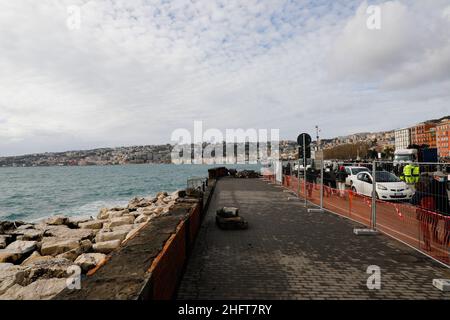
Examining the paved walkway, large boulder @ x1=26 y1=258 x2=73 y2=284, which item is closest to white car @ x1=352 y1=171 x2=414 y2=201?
the paved walkway

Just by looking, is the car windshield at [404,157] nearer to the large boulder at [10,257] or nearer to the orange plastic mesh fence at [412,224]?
the orange plastic mesh fence at [412,224]

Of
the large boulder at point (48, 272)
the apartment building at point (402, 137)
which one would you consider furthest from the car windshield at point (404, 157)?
the apartment building at point (402, 137)

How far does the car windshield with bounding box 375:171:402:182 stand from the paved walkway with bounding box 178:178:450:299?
6623mm

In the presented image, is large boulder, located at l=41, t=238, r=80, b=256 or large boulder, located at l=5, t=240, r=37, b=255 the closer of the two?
large boulder, located at l=41, t=238, r=80, b=256

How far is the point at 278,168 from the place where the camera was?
98.4 ft

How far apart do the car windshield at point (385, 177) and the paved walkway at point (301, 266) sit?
21.7ft

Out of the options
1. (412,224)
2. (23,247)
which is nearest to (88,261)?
(23,247)

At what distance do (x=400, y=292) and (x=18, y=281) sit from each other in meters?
7.65

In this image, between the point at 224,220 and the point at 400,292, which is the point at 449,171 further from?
the point at 224,220

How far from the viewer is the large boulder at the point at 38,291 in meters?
5.89

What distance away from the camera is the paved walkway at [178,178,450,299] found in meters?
4.99

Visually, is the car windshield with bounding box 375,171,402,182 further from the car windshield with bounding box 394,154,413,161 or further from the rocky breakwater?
the car windshield with bounding box 394,154,413,161

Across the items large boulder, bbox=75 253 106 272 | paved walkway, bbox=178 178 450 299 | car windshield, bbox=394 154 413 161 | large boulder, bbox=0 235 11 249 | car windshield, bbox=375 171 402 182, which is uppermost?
car windshield, bbox=394 154 413 161
